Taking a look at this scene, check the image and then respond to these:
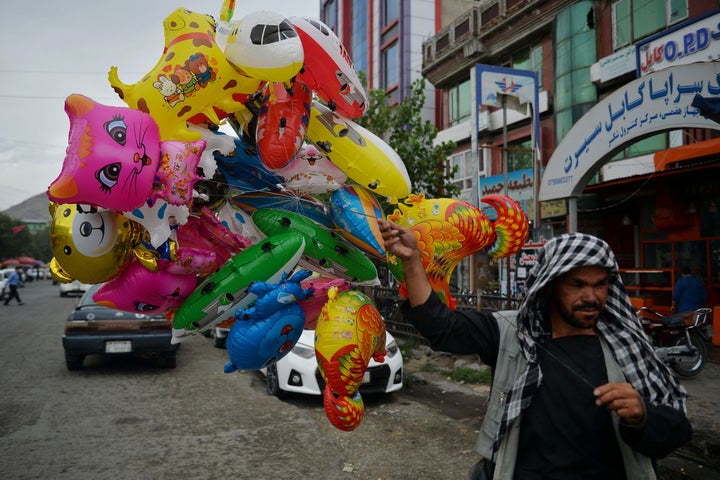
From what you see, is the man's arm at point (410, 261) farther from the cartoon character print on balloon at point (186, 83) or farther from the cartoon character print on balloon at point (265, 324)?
the cartoon character print on balloon at point (186, 83)

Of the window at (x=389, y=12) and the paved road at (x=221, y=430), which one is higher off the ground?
the window at (x=389, y=12)

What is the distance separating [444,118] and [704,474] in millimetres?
14253

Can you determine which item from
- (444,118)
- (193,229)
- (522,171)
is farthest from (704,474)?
(444,118)

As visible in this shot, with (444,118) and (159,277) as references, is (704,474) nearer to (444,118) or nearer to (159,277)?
(159,277)

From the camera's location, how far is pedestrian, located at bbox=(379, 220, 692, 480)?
5.03 ft

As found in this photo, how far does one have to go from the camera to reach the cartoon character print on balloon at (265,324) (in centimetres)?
197

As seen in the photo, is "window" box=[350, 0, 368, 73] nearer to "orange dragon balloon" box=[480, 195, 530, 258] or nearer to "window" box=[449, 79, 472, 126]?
"window" box=[449, 79, 472, 126]

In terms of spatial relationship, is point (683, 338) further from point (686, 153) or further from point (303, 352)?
point (303, 352)

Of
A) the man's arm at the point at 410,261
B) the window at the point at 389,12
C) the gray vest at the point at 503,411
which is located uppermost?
the window at the point at 389,12

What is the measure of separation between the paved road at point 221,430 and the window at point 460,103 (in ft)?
34.8

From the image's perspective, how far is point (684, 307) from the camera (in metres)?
7.74

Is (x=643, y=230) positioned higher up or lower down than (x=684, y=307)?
higher up

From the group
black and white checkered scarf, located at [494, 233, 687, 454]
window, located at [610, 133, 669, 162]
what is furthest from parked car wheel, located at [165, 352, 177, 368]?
window, located at [610, 133, 669, 162]

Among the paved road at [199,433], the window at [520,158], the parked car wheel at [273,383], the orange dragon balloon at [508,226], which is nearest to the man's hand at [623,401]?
the orange dragon balloon at [508,226]
